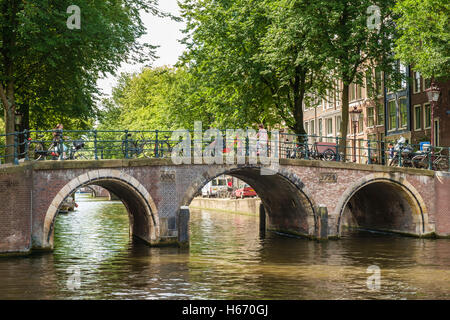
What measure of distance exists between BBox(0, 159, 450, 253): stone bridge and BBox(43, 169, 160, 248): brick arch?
0.03m

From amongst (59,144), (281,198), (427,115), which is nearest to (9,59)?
(59,144)

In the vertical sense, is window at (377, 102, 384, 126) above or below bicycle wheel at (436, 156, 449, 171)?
above

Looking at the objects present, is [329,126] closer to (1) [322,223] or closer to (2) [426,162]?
(2) [426,162]

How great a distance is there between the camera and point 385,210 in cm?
2731

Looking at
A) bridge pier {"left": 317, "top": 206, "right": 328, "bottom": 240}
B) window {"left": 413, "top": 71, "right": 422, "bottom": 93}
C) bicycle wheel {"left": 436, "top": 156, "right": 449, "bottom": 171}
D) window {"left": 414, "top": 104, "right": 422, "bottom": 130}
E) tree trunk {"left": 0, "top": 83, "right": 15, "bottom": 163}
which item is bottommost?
bridge pier {"left": 317, "top": 206, "right": 328, "bottom": 240}

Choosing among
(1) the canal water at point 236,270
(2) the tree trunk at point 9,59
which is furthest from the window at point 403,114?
(2) the tree trunk at point 9,59

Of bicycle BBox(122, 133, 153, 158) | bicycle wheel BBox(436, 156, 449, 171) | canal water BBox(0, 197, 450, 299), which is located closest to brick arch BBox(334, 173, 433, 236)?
canal water BBox(0, 197, 450, 299)

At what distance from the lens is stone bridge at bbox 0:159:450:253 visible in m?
18.8

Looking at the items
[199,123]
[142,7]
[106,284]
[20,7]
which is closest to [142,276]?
[106,284]

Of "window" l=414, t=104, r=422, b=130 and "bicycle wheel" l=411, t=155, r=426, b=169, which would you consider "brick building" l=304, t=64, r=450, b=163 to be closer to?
"window" l=414, t=104, r=422, b=130

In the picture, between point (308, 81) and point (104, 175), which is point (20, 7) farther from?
point (308, 81)

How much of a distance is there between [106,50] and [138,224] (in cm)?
719

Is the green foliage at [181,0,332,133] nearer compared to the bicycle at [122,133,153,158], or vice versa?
the bicycle at [122,133,153,158]

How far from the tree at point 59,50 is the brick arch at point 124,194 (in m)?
3.49
